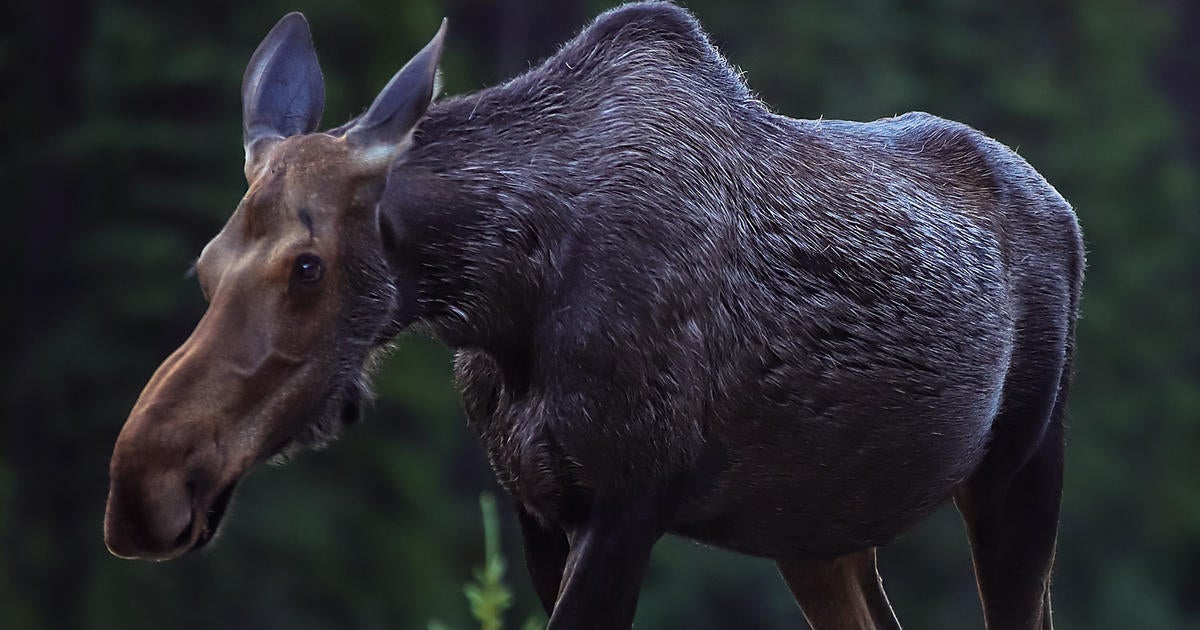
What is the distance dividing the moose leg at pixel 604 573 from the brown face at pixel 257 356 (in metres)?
0.51

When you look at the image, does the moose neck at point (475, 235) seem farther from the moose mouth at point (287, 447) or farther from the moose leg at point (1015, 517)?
the moose leg at point (1015, 517)

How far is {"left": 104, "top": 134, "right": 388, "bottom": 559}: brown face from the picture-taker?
3162 mm

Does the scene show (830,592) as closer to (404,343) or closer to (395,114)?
(395,114)

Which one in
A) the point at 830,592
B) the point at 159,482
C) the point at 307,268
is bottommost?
the point at 830,592

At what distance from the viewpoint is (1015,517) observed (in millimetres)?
4406

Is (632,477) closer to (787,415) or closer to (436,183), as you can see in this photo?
(787,415)

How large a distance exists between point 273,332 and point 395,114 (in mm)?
454

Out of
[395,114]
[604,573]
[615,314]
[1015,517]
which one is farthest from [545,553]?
[1015,517]

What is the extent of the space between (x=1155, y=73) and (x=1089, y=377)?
20.6ft

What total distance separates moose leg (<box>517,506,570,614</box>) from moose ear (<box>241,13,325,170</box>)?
880mm

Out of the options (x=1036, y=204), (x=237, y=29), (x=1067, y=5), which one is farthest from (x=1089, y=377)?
(x=1036, y=204)

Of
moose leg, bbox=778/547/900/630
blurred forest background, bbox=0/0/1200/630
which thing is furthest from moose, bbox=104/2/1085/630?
blurred forest background, bbox=0/0/1200/630

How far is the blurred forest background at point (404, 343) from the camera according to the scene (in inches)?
687

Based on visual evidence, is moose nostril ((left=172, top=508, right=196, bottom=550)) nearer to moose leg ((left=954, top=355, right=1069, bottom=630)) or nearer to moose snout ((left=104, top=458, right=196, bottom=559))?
moose snout ((left=104, top=458, right=196, bottom=559))
